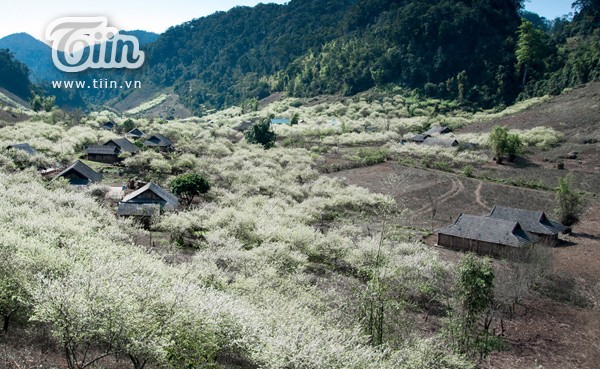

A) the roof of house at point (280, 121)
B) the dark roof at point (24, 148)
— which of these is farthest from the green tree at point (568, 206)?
the roof of house at point (280, 121)

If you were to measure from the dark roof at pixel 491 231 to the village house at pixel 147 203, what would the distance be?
26.5 metres

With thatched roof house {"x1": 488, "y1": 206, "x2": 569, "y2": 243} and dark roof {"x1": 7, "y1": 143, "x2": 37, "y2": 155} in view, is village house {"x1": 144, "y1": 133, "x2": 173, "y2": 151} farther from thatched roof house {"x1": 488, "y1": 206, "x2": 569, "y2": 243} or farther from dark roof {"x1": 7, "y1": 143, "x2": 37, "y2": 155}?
thatched roof house {"x1": 488, "y1": 206, "x2": 569, "y2": 243}

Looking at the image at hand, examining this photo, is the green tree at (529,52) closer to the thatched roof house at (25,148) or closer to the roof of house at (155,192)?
the roof of house at (155,192)

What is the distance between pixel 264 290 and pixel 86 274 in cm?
972

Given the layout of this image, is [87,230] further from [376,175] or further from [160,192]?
[376,175]

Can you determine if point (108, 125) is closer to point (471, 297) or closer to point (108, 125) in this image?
point (108, 125)

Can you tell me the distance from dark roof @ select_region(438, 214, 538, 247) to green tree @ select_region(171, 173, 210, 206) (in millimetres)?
26005

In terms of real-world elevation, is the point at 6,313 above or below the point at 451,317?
above

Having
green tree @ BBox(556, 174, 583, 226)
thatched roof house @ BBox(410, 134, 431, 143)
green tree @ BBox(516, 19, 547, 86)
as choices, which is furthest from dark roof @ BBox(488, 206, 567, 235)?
green tree @ BBox(516, 19, 547, 86)

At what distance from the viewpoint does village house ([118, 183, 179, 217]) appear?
42875mm

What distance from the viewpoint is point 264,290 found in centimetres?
2405

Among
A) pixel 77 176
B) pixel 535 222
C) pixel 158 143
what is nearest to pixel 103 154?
pixel 158 143

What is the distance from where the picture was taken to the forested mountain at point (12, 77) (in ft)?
625

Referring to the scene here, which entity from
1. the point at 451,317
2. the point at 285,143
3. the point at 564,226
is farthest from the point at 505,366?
the point at 285,143
